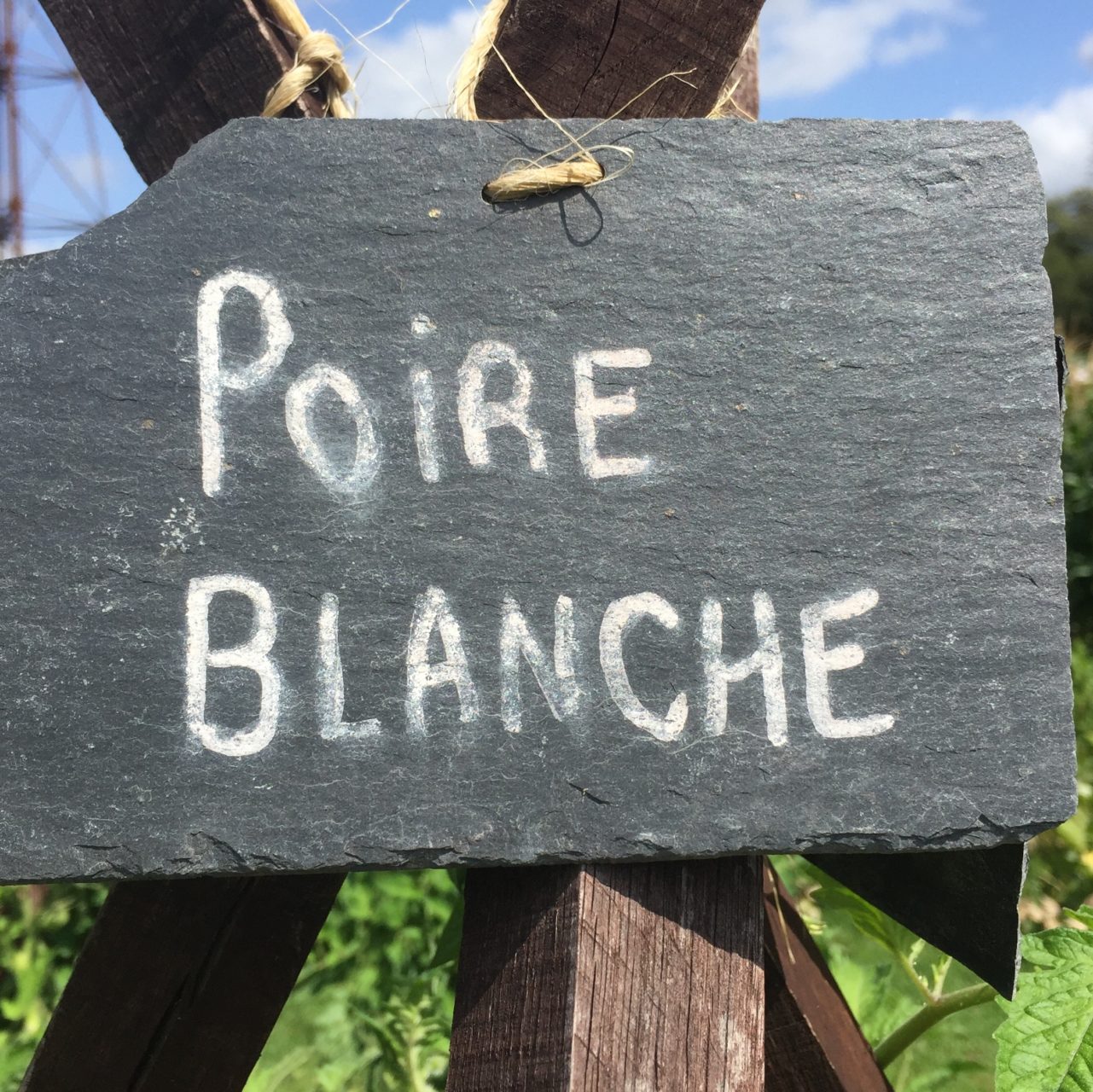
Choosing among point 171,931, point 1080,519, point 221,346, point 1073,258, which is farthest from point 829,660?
point 1073,258

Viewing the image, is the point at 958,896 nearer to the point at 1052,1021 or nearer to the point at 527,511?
the point at 1052,1021

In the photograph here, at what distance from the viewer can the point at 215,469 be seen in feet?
3.28

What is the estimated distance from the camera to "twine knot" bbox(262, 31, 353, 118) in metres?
1.14

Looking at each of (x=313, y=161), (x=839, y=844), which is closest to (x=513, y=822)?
(x=839, y=844)

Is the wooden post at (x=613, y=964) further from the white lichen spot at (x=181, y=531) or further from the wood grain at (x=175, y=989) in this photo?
the white lichen spot at (x=181, y=531)

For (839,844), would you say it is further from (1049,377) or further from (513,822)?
(1049,377)

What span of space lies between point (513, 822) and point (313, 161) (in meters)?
0.68

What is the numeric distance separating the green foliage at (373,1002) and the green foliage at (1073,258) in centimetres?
2086

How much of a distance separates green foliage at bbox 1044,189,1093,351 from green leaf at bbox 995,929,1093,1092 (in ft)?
71.3

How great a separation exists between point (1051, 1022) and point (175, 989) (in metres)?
0.98

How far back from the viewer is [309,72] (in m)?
1.16

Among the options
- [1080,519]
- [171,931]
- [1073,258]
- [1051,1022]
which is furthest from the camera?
[1073,258]

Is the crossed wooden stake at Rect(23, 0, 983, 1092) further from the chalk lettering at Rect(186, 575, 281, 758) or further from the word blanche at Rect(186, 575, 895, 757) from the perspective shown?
the chalk lettering at Rect(186, 575, 281, 758)

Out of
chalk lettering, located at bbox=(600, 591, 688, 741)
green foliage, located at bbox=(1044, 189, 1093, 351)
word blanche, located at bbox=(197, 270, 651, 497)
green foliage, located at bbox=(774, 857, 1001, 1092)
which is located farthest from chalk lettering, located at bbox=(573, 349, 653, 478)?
green foliage, located at bbox=(1044, 189, 1093, 351)
